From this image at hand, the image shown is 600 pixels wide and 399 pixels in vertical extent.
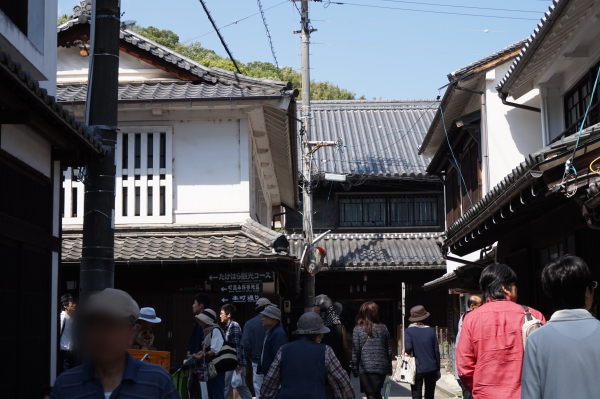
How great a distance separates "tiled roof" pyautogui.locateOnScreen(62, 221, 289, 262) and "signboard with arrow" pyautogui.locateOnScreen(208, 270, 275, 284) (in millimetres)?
493

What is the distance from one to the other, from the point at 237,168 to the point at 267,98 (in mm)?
1939

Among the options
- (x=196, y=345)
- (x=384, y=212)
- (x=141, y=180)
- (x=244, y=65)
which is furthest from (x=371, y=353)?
(x=244, y=65)

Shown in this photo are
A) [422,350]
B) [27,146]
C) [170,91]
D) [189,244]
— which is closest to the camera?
[27,146]

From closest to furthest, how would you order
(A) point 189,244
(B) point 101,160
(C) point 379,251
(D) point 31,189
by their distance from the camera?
(B) point 101,160 < (D) point 31,189 < (A) point 189,244 < (C) point 379,251

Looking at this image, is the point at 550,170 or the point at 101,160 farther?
the point at 550,170

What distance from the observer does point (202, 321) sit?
1065 cm

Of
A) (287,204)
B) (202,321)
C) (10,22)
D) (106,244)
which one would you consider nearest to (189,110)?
(202,321)

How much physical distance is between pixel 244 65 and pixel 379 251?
32445 mm

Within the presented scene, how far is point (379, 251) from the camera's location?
26578 millimetres

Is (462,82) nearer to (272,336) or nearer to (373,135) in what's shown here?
(272,336)

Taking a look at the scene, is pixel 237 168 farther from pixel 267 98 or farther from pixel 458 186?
pixel 458 186

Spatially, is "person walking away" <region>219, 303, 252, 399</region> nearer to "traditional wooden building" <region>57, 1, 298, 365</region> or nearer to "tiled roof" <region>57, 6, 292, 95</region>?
"traditional wooden building" <region>57, 1, 298, 365</region>

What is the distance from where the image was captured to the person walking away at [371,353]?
1135 cm

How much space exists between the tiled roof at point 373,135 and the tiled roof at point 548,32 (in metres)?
15.9
